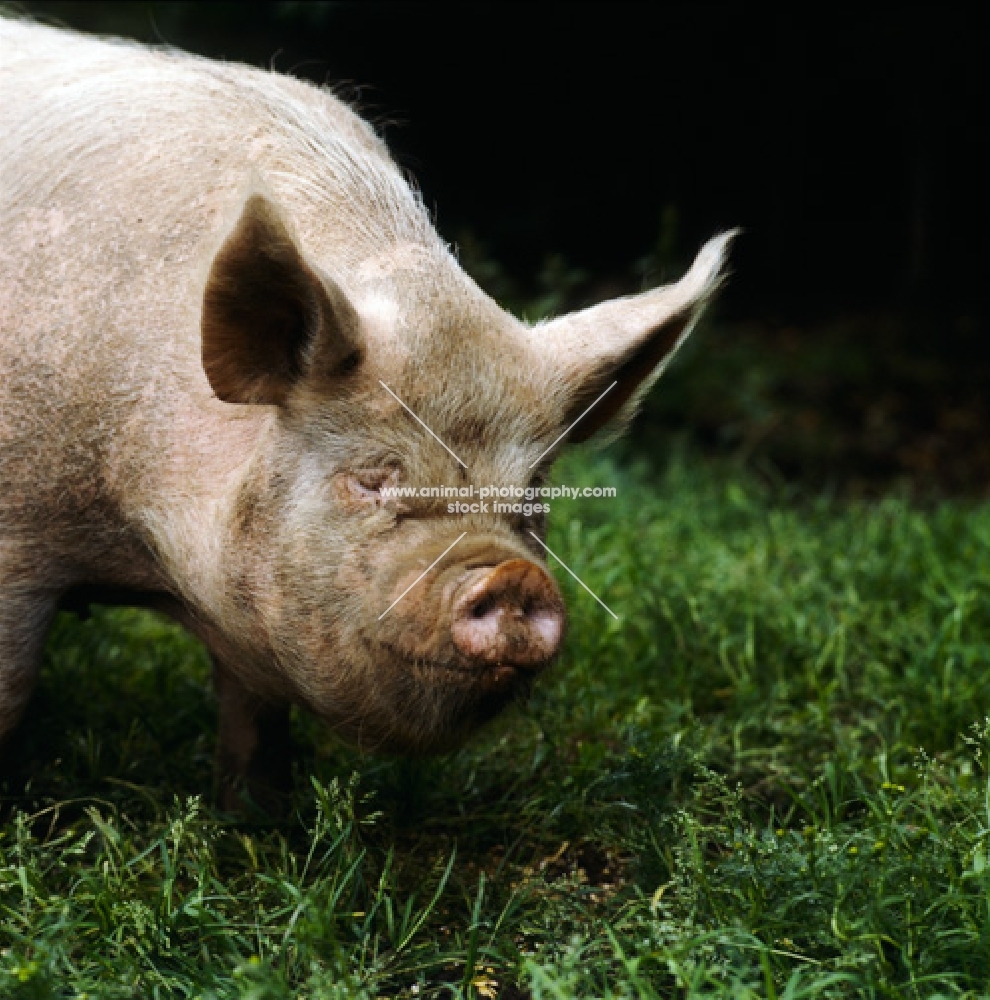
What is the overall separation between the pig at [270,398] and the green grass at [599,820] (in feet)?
1.29

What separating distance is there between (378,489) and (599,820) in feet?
4.34

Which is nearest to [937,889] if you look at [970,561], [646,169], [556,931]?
[556,931]

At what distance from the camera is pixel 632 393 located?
366cm

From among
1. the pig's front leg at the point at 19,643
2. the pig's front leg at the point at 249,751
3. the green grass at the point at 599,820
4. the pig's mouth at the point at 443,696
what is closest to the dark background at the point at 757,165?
the green grass at the point at 599,820

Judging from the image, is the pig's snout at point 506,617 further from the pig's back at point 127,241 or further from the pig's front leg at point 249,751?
the pig's front leg at point 249,751

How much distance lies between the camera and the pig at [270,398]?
2934 millimetres

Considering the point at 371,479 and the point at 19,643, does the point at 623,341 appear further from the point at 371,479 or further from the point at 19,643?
the point at 19,643

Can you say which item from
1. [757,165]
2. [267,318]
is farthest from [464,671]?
[757,165]

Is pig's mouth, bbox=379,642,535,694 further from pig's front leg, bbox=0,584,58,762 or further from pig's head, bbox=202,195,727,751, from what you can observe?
pig's front leg, bbox=0,584,58,762

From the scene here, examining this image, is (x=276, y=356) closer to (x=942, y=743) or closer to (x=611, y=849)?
(x=611, y=849)

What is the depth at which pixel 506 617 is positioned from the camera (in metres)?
2.82

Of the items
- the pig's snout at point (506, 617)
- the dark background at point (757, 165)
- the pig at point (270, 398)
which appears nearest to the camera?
the pig's snout at point (506, 617)

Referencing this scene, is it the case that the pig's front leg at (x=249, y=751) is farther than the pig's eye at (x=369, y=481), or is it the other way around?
the pig's front leg at (x=249, y=751)

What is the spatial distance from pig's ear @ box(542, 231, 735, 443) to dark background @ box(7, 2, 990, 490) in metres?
4.98
